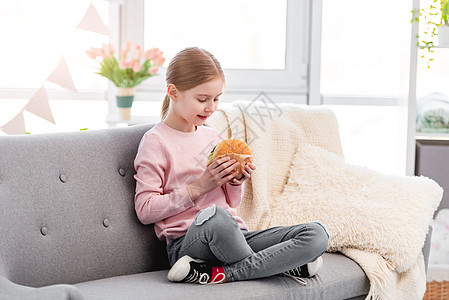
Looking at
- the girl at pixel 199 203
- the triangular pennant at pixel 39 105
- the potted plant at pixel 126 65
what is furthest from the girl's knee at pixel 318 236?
the triangular pennant at pixel 39 105

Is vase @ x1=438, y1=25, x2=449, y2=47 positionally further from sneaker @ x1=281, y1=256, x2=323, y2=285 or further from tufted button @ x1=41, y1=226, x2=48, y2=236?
tufted button @ x1=41, y1=226, x2=48, y2=236

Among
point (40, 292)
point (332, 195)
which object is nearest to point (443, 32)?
point (332, 195)

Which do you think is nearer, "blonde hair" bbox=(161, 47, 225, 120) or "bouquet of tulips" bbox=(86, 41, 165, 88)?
"blonde hair" bbox=(161, 47, 225, 120)

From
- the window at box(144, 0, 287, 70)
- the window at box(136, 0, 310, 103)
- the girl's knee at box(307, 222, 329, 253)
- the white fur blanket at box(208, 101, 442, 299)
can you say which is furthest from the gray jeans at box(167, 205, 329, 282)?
the window at box(144, 0, 287, 70)

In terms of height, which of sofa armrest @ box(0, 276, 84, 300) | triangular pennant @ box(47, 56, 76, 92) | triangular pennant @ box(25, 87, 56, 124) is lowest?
sofa armrest @ box(0, 276, 84, 300)

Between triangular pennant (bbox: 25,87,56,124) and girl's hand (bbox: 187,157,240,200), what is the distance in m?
1.64

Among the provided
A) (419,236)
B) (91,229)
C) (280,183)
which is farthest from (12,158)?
(419,236)

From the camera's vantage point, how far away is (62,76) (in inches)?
130

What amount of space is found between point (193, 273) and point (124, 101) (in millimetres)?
1469

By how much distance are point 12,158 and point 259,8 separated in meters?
1.97

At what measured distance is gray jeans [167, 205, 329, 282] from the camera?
5.74 ft

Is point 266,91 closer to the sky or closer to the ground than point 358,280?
closer to the sky

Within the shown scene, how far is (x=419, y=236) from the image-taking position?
211 cm

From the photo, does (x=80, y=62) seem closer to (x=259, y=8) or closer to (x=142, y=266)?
(x=259, y=8)
